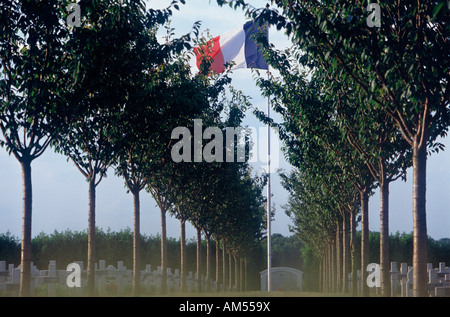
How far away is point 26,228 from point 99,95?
435 centimetres

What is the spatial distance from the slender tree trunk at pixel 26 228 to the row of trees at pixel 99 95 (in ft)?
0.09

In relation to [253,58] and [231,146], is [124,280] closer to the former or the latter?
[231,146]

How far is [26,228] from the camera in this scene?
14.0 metres

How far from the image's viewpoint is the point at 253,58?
27.9 m

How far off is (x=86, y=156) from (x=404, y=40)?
11.3 m

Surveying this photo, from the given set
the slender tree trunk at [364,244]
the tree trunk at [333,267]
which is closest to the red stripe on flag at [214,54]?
the slender tree trunk at [364,244]

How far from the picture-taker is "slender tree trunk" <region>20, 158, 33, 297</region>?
45.5ft

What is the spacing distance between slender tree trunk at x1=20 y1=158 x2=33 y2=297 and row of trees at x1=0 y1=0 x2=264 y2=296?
0.03 m

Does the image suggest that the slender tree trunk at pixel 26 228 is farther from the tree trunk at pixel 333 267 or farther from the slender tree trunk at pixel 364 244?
the tree trunk at pixel 333 267

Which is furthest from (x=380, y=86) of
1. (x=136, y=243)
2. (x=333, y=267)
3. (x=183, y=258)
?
(x=333, y=267)

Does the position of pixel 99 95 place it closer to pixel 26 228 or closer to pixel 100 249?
pixel 26 228

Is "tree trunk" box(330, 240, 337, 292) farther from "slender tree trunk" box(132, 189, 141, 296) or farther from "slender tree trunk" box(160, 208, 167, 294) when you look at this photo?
"slender tree trunk" box(132, 189, 141, 296)

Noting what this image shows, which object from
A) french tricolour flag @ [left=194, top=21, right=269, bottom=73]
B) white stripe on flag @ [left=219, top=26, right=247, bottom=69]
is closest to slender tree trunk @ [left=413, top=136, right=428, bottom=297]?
french tricolour flag @ [left=194, top=21, right=269, bottom=73]
